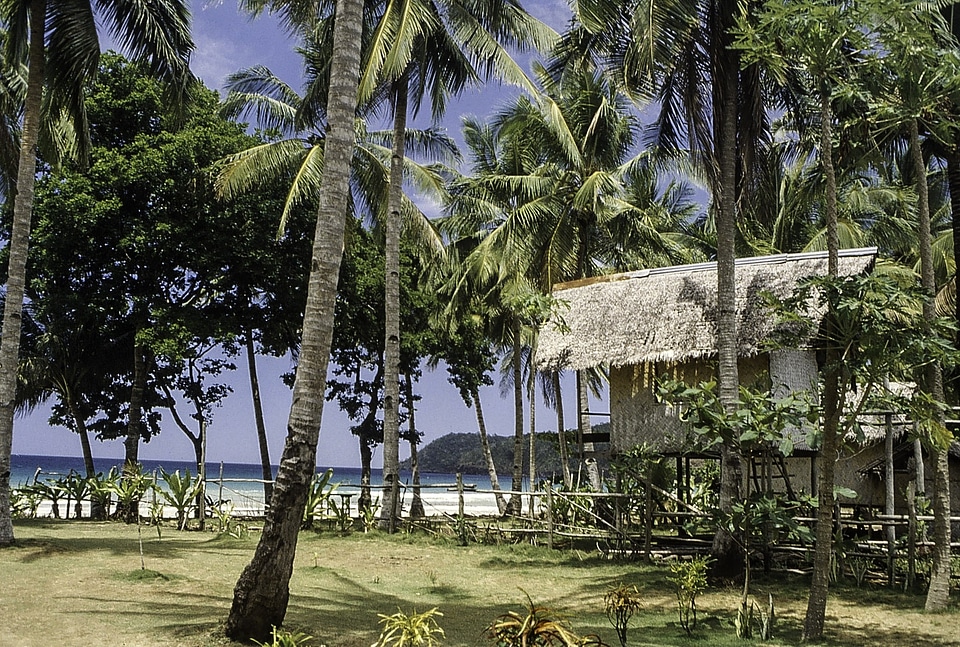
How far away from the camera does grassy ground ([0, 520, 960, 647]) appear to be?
7141mm

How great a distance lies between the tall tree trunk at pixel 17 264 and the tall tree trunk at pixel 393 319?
650 cm

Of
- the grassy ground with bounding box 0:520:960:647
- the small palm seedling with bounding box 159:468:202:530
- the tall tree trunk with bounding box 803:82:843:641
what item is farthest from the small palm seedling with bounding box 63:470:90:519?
the tall tree trunk with bounding box 803:82:843:641

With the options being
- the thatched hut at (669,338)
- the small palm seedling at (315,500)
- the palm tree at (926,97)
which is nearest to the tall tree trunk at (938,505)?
the palm tree at (926,97)

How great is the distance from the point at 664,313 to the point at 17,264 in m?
9.46

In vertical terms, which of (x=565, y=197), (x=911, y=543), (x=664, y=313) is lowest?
(x=911, y=543)

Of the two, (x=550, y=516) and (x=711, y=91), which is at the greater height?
(x=711, y=91)

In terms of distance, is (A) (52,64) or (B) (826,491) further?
(A) (52,64)

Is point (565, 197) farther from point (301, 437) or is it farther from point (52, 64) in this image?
point (301, 437)

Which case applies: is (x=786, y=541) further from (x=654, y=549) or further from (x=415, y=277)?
(x=415, y=277)

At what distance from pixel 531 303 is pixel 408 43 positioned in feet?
14.9

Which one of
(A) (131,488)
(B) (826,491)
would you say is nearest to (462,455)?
(A) (131,488)

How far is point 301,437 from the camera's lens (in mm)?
6711

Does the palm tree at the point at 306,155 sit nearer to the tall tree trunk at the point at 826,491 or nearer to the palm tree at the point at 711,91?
the palm tree at the point at 711,91

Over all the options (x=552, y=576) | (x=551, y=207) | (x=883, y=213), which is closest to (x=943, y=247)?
(x=883, y=213)
